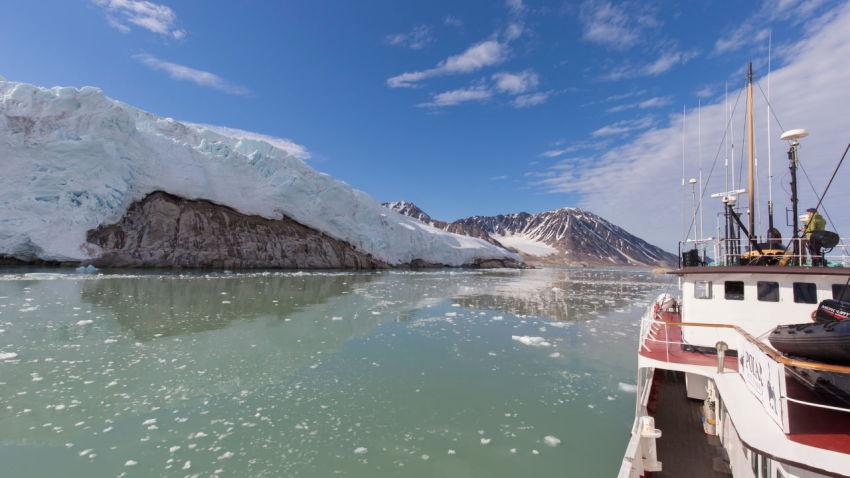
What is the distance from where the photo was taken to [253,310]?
54.8ft

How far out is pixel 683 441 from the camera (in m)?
5.83

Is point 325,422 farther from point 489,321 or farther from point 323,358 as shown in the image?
point 489,321

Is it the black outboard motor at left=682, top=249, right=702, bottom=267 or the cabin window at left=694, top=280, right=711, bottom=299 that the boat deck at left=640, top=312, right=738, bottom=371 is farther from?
the black outboard motor at left=682, top=249, right=702, bottom=267

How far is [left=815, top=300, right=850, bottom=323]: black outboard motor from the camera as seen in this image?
16.2ft


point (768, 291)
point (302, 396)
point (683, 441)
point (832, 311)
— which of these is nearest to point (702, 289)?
point (768, 291)

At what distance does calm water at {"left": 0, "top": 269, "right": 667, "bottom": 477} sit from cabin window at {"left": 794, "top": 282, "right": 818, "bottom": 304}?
3.50 meters

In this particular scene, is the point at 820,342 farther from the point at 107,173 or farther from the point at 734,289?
the point at 107,173

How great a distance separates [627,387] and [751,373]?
446 centimetres

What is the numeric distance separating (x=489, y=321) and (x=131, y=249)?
135ft

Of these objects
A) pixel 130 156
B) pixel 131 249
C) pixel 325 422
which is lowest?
pixel 325 422

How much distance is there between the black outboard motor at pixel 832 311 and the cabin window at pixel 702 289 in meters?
2.05

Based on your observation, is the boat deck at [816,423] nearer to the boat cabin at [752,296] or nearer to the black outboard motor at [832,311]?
the black outboard motor at [832,311]

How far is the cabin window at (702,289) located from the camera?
7.59 metres

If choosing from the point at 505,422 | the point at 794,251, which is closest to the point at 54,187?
the point at 505,422
